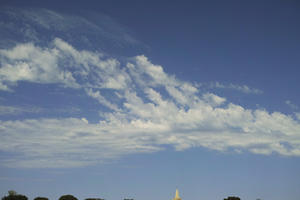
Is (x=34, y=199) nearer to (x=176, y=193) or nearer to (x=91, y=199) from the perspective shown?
(x=91, y=199)

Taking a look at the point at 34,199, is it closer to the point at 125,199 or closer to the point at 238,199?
the point at 125,199

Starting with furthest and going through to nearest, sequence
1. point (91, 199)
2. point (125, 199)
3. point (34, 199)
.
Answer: point (125, 199), point (91, 199), point (34, 199)

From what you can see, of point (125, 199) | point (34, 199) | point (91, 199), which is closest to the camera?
point (34, 199)

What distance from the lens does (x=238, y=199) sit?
114062mm

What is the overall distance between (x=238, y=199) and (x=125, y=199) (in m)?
44.2

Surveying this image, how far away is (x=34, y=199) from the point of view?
98.6 meters

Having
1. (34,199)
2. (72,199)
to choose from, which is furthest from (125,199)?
(34,199)

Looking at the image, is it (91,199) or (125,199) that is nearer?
(91,199)

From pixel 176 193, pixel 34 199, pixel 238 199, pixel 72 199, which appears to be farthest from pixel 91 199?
pixel 238 199

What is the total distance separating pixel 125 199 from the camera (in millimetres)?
125438

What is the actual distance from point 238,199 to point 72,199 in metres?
59.6

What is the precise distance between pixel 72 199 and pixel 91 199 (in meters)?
9.38

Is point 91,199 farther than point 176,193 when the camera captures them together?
No

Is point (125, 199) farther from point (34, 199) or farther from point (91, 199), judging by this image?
point (34, 199)
